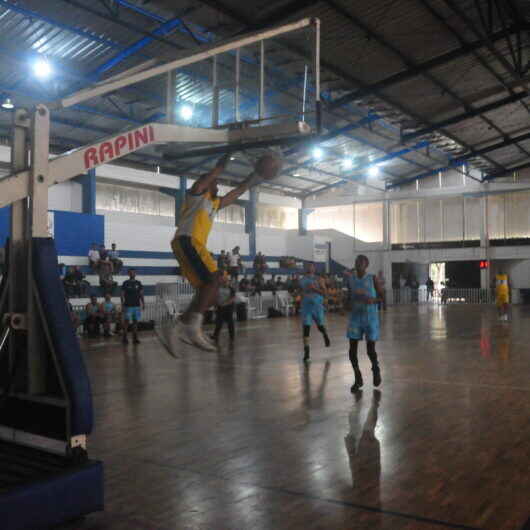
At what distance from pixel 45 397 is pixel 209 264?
4.65 feet

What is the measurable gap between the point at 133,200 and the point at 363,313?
63.7 ft

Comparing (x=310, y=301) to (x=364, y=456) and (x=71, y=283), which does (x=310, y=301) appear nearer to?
(x=364, y=456)

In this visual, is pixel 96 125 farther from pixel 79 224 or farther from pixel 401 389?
pixel 401 389

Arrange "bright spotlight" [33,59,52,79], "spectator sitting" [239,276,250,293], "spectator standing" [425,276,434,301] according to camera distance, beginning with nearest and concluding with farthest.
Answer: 1. "bright spotlight" [33,59,52,79]
2. "spectator sitting" [239,276,250,293]
3. "spectator standing" [425,276,434,301]

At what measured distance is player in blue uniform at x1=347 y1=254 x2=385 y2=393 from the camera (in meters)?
7.77

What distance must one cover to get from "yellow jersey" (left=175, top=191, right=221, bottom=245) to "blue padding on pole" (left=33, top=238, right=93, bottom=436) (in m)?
0.91

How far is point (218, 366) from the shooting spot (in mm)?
10305

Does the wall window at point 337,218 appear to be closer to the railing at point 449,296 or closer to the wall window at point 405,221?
the wall window at point 405,221

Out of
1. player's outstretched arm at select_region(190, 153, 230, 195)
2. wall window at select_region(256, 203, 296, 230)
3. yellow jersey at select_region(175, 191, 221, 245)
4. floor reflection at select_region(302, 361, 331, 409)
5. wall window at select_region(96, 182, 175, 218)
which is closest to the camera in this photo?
player's outstretched arm at select_region(190, 153, 230, 195)

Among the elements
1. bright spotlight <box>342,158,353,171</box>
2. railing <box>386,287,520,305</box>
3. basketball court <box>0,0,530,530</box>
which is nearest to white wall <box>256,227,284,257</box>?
basketball court <box>0,0,530,530</box>

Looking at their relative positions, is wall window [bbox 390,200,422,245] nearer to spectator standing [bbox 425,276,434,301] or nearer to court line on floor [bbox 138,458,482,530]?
spectator standing [bbox 425,276,434,301]

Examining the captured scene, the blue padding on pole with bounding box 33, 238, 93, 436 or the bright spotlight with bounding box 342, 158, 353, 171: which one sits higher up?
the bright spotlight with bounding box 342, 158, 353, 171

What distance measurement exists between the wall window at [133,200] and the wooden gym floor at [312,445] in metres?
15.2

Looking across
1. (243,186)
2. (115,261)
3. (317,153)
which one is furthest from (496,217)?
(243,186)
